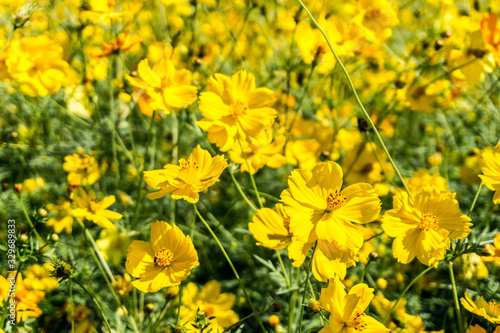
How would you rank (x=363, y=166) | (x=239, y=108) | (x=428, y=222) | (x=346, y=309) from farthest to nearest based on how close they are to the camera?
1. (x=363, y=166)
2. (x=239, y=108)
3. (x=428, y=222)
4. (x=346, y=309)

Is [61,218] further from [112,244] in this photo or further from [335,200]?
[335,200]

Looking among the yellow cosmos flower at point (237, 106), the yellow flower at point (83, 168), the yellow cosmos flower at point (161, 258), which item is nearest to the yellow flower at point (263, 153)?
the yellow cosmos flower at point (237, 106)

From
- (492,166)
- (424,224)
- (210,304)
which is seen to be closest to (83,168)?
(210,304)

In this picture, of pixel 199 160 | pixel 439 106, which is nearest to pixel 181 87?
pixel 199 160

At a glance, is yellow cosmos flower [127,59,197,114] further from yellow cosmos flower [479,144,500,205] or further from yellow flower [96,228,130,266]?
yellow cosmos flower [479,144,500,205]

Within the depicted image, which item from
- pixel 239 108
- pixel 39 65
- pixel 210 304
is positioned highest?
pixel 39 65
